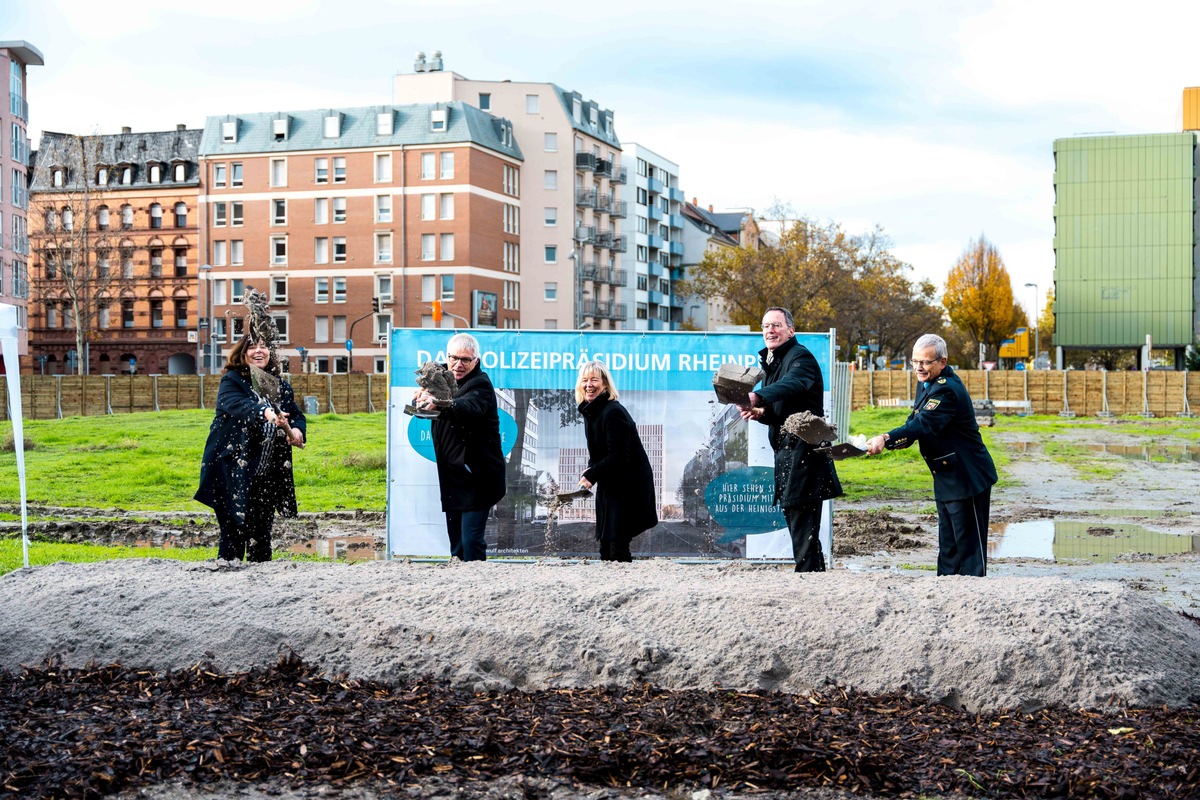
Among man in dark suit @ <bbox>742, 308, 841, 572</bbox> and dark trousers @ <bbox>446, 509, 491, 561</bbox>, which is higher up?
man in dark suit @ <bbox>742, 308, 841, 572</bbox>

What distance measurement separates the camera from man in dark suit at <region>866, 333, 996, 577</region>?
8328 millimetres

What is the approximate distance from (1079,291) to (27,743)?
279 ft

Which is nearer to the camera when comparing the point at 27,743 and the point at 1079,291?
the point at 27,743

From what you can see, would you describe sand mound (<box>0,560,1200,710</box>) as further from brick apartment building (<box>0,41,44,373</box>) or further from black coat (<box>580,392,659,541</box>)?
brick apartment building (<box>0,41,44,373</box>)

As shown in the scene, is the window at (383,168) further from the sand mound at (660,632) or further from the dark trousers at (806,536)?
the sand mound at (660,632)

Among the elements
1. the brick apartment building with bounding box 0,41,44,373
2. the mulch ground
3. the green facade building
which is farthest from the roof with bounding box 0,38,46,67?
the mulch ground

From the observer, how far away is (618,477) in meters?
8.78

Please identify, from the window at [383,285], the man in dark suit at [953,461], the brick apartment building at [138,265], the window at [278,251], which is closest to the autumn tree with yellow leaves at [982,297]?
the window at [383,285]

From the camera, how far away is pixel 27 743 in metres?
4.71

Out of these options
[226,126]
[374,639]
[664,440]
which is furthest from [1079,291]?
[374,639]

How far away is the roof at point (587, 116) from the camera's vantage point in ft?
317

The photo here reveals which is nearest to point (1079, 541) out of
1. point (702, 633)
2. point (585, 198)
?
point (702, 633)

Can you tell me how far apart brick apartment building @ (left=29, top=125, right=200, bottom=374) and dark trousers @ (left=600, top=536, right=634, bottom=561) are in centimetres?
8981

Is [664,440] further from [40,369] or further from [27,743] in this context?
[40,369]
